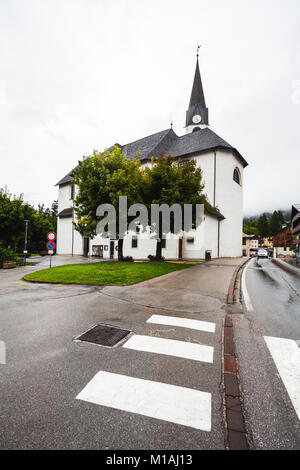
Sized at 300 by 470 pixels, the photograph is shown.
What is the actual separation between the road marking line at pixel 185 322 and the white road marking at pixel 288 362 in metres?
1.09

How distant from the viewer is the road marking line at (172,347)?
11.8ft

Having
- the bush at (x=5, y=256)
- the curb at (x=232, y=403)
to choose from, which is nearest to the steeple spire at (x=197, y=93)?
the bush at (x=5, y=256)

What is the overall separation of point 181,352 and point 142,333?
A: 1.01 metres

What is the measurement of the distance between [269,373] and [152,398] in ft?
5.59

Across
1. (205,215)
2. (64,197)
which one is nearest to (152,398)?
(205,215)

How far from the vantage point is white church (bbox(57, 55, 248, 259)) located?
2694cm

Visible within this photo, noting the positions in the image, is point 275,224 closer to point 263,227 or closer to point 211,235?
point 263,227

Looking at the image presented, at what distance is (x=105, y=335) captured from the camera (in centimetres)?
433

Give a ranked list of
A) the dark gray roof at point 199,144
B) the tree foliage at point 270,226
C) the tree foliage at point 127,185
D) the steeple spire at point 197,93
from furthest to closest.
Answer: the tree foliage at point 270,226 < the steeple spire at point 197,93 < the dark gray roof at point 199,144 < the tree foliage at point 127,185

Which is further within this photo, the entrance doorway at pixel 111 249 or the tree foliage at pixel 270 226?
the tree foliage at pixel 270 226

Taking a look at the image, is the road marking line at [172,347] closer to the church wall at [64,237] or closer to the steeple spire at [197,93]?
the church wall at [64,237]

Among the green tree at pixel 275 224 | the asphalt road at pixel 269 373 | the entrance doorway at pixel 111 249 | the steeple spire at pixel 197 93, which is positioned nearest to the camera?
the asphalt road at pixel 269 373
